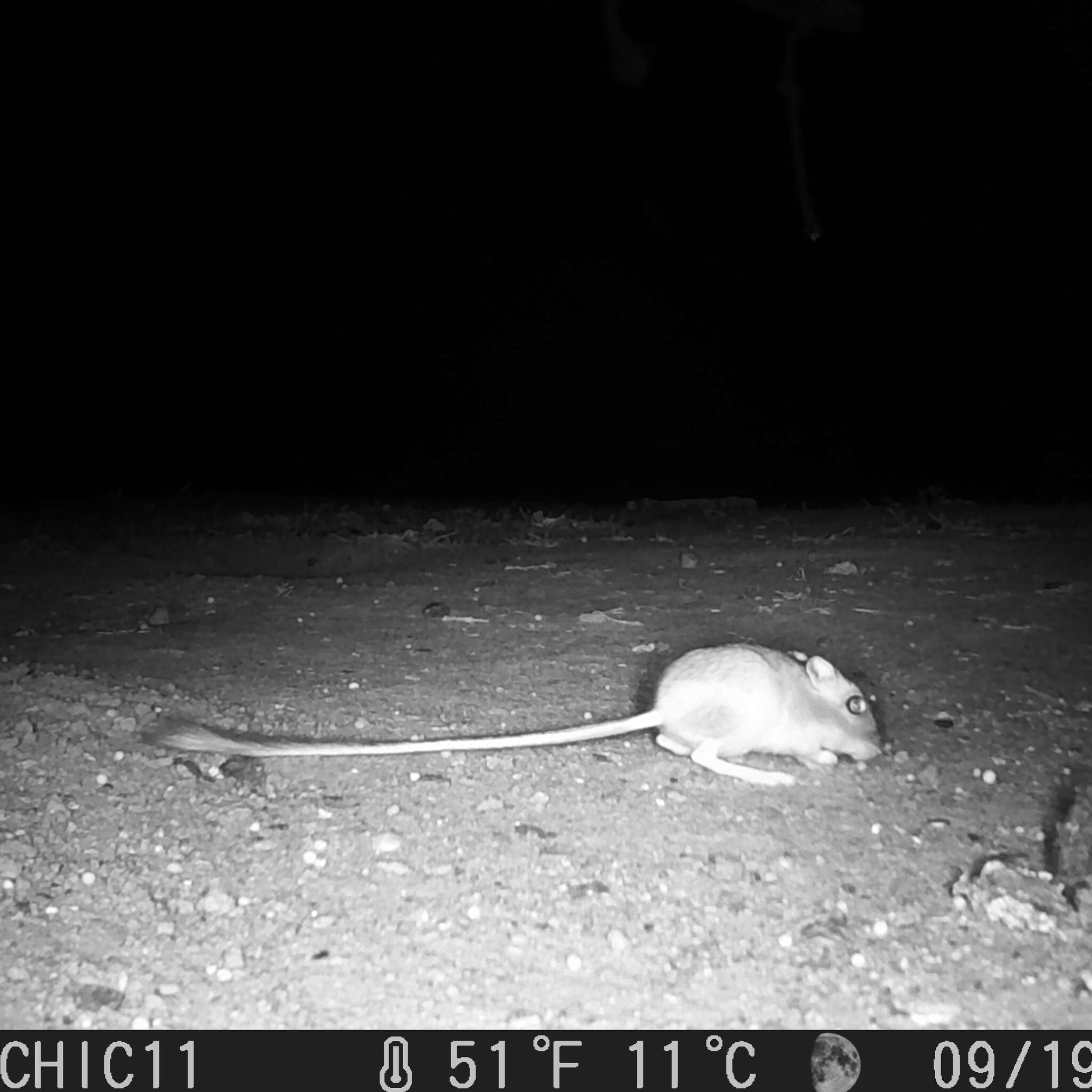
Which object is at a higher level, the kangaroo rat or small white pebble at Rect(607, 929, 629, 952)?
the kangaroo rat

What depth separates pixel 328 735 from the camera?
359 cm

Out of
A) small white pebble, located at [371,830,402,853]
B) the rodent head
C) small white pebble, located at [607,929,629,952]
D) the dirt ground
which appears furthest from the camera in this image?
the rodent head

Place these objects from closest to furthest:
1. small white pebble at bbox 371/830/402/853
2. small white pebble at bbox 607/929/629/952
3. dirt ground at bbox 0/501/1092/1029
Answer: dirt ground at bbox 0/501/1092/1029, small white pebble at bbox 607/929/629/952, small white pebble at bbox 371/830/402/853

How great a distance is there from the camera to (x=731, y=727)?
10.7 ft

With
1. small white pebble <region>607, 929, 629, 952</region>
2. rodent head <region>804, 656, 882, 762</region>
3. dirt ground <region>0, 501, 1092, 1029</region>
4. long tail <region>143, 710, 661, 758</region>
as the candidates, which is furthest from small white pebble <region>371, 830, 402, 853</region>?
rodent head <region>804, 656, 882, 762</region>

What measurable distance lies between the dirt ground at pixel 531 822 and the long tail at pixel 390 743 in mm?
69

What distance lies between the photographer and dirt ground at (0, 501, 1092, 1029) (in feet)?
7.32

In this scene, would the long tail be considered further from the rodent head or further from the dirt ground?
the rodent head

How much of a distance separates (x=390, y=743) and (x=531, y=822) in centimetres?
69

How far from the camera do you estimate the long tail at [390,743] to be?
3.24 m

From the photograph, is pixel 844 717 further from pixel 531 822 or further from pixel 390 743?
pixel 390 743

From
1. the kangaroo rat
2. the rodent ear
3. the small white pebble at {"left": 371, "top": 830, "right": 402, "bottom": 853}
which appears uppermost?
the rodent ear

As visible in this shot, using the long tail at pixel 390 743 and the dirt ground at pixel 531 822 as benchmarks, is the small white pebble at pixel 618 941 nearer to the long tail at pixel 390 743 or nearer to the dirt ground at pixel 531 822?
the dirt ground at pixel 531 822

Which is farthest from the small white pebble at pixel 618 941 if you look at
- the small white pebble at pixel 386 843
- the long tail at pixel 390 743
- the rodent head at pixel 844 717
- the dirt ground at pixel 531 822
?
the rodent head at pixel 844 717
